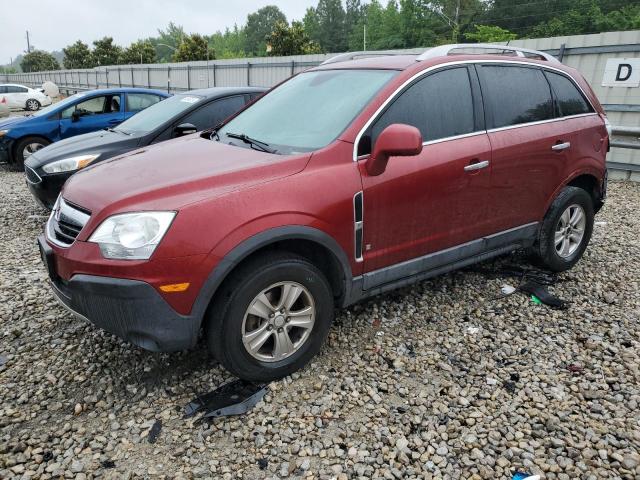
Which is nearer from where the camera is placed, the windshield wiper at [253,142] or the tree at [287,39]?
the windshield wiper at [253,142]

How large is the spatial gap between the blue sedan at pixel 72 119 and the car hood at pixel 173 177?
20.8 ft

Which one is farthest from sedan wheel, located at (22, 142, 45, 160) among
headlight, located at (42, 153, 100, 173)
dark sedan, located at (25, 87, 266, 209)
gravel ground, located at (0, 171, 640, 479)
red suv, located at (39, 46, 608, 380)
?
red suv, located at (39, 46, 608, 380)

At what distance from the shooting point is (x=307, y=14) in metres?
89.2

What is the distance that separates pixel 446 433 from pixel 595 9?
5935cm

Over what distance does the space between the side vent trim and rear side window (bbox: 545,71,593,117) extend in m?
2.29

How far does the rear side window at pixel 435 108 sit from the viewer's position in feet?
10.3

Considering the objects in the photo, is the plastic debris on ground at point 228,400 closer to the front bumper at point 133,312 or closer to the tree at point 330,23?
the front bumper at point 133,312

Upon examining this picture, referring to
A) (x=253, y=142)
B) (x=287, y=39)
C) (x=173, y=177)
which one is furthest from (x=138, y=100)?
(x=287, y=39)

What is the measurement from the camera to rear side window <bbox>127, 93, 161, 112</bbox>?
8.95m

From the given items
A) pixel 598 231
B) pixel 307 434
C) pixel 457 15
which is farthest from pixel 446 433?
pixel 457 15

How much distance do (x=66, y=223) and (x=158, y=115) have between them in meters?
3.92

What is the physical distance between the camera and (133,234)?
8.02 ft

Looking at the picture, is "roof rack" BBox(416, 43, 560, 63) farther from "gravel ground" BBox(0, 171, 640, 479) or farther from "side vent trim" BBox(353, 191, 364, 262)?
"gravel ground" BBox(0, 171, 640, 479)

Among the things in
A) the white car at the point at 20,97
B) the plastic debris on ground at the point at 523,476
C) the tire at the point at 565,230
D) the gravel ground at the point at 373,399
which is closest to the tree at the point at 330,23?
the white car at the point at 20,97
